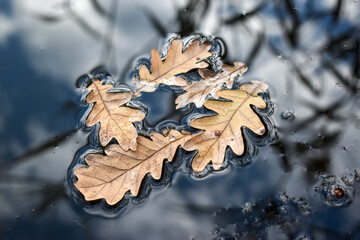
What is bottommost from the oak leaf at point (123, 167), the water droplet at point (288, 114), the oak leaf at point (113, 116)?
the oak leaf at point (123, 167)

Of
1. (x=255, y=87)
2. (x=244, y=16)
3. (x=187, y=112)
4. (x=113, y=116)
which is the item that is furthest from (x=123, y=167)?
(x=244, y=16)

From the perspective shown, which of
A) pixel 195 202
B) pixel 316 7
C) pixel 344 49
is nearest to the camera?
pixel 195 202

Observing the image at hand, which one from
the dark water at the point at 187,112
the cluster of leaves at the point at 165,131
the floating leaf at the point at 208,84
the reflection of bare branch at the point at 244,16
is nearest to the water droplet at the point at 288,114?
the dark water at the point at 187,112

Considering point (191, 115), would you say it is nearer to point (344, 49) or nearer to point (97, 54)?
point (97, 54)

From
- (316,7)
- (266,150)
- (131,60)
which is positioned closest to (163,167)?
(266,150)

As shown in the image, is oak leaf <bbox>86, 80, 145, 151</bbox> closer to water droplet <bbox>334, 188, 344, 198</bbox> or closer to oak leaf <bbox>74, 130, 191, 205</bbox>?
oak leaf <bbox>74, 130, 191, 205</bbox>

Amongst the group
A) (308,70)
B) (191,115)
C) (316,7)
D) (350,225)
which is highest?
(316,7)

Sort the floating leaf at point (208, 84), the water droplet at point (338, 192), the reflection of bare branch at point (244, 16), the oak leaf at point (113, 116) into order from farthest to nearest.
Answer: the reflection of bare branch at point (244, 16), the floating leaf at point (208, 84), the oak leaf at point (113, 116), the water droplet at point (338, 192)

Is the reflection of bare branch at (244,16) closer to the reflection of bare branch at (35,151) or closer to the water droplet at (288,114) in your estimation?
the water droplet at (288,114)
